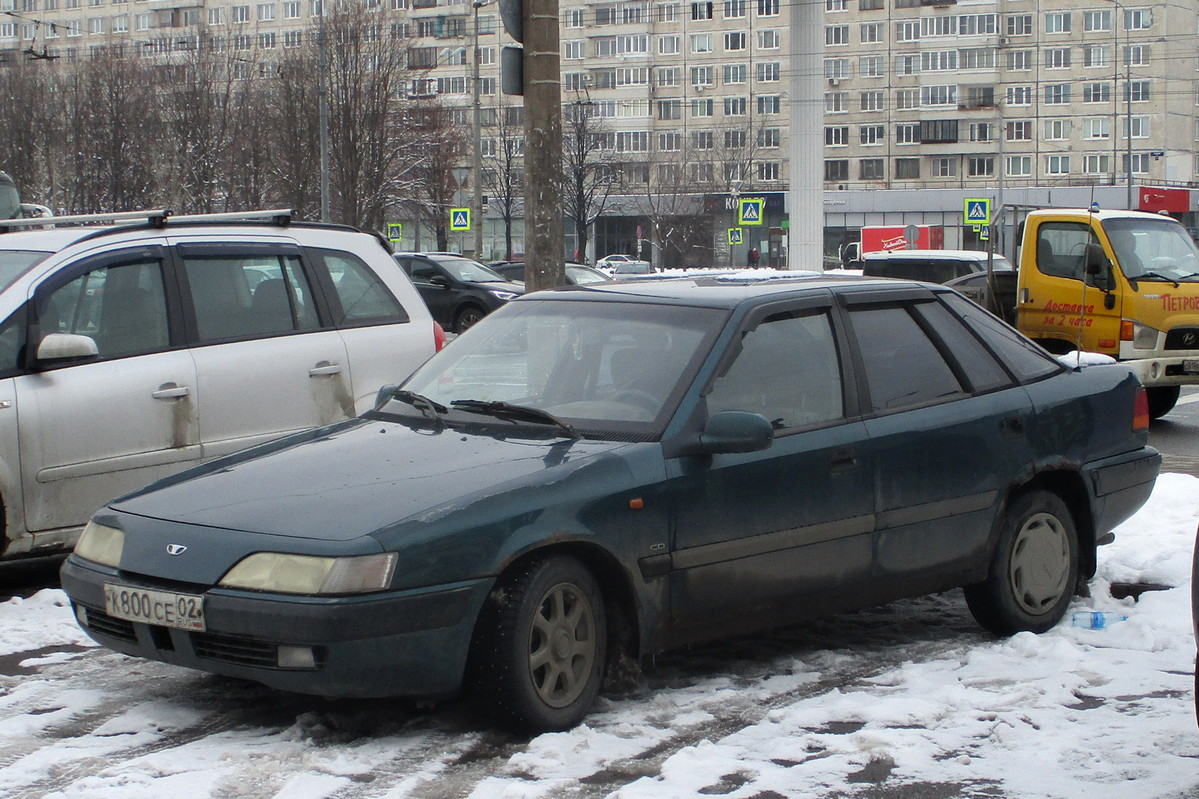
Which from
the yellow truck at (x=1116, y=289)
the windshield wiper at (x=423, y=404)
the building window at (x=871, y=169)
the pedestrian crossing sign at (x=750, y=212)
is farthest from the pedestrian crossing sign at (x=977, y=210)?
the building window at (x=871, y=169)

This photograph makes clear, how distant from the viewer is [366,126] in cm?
4309

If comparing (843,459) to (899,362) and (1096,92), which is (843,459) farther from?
(1096,92)

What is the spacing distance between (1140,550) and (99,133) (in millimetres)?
43472

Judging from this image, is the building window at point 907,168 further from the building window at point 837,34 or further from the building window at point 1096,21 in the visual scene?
the building window at point 1096,21

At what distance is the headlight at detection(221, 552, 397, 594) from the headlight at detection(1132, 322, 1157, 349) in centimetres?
1151

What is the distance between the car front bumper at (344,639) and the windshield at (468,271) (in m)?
23.9

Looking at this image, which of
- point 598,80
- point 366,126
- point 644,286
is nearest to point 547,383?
point 644,286

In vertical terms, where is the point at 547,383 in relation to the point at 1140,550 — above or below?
above

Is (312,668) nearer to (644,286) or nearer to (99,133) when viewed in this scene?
(644,286)

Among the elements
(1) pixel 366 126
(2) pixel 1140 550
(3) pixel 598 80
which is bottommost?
(2) pixel 1140 550

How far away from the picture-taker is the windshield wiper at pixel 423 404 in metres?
5.44

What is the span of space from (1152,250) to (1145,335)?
3.35ft

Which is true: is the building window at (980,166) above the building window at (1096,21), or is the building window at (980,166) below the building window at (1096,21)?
below

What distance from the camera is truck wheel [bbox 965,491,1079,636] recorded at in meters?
6.00
